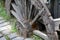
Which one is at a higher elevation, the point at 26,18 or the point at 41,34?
the point at 26,18

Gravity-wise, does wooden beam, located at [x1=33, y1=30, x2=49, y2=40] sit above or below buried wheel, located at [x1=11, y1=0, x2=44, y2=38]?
below

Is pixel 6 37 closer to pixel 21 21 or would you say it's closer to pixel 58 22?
pixel 21 21

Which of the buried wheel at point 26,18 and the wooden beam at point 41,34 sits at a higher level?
the buried wheel at point 26,18

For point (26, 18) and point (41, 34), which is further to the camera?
point (26, 18)

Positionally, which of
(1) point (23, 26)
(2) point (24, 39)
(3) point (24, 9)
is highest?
(3) point (24, 9)

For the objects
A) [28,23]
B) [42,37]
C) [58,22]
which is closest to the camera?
[58,22]

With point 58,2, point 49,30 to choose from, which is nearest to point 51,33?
point 49,30

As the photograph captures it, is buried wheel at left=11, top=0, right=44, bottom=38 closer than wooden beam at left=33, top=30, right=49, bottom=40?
No

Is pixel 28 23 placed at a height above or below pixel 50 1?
below

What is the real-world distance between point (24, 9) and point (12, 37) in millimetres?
1027

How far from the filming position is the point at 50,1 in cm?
577

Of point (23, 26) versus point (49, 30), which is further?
point (23, 26)

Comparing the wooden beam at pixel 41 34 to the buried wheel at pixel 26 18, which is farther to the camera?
the buried wheel at pixel 26 18

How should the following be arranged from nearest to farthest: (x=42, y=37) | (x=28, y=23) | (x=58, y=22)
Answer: (x=58, y=22) → (x=42, y=37) → (x=28, y=23)
